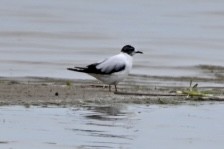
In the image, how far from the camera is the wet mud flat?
12.3 meters

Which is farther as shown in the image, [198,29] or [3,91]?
[198,29]

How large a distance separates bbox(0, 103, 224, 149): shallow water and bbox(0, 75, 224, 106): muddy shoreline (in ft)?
1.41

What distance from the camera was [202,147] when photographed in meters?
9.59

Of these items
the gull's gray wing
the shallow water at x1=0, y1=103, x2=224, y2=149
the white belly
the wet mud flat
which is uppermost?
the gull's gray wing

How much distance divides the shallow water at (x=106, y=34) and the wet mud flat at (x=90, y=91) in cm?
117

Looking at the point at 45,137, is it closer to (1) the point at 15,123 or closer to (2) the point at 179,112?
(1) the point at 15,123

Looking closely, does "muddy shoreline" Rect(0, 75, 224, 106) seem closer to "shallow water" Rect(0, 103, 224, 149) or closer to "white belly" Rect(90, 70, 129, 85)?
"white belly" Rect(90, 70, 129, 85)

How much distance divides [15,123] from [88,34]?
11.8 m

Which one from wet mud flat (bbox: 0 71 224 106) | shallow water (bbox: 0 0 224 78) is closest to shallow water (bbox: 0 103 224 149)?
wet mud flat (bbox: 0 71 224 106)

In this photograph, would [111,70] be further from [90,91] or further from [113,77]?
[90,91]

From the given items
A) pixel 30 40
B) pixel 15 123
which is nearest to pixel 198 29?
pixel 30 40

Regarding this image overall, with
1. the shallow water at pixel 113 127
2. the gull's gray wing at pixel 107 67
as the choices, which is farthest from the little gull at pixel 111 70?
the shallow water at pixel 113 127

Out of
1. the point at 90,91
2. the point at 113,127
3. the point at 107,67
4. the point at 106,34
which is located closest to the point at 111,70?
the point at 107,67

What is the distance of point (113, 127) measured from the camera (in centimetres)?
1045
